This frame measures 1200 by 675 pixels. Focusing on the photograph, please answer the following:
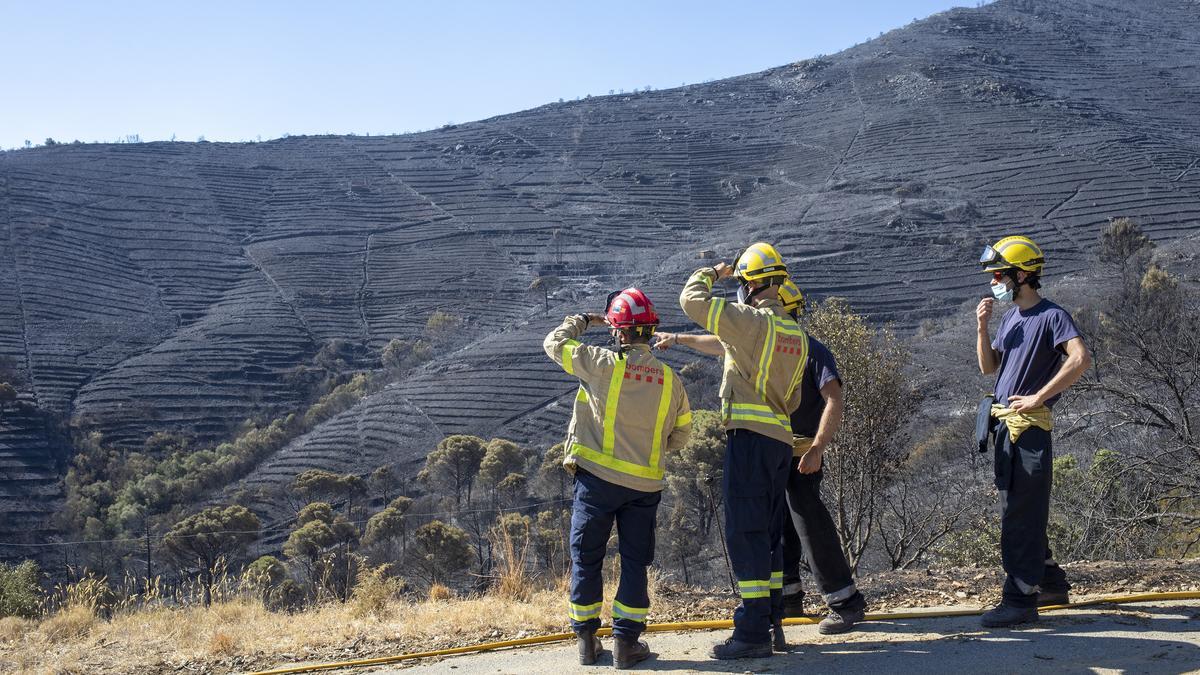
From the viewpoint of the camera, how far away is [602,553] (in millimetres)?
4645

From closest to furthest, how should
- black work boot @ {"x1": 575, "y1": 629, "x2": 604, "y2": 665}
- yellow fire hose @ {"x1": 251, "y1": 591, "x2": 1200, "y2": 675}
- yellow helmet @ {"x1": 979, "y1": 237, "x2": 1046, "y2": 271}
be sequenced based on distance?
black work boot @ {"x1": 575, "y1": 629, "x2": 604, "y2": 665} → yellow helmet @ {"x1": 979, "y1": 237, "x2": 1046, "y2": 271} → yellow fire hose @ {"x1": 251, "y1": 591, "x2": 1200, "y2": 675}

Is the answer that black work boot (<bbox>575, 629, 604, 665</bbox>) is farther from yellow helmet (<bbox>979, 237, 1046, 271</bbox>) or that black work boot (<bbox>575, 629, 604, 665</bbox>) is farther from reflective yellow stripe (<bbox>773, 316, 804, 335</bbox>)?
yellow helmet (<bbox>979, 237, 1046, 271</bbox>)

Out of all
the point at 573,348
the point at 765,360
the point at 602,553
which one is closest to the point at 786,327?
the point at 765,360

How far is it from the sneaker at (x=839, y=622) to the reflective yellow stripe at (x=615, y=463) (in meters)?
1.17

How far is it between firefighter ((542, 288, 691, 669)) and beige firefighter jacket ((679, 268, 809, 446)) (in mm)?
272

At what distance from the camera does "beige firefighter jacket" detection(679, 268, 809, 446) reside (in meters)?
4.54

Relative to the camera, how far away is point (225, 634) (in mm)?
5742

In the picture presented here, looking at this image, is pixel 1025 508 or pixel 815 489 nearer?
pixel 1025 508

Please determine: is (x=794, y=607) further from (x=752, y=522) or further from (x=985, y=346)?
(x=985, y=346)

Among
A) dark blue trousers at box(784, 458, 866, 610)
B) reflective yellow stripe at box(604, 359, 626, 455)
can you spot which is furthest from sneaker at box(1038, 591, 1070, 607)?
reflective yellow stripe at box(604, 359, 626, 455)

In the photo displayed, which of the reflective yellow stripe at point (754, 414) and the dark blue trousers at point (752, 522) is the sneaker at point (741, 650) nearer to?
the dark blue trousers at point (752, 522)

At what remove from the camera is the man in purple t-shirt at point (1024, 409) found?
458 cm

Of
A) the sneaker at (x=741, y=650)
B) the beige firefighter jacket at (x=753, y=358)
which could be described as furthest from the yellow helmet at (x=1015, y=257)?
the sneaker at (x=741, y=650)

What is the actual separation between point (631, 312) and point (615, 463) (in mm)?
730
